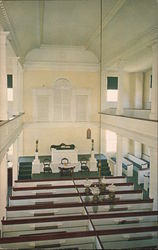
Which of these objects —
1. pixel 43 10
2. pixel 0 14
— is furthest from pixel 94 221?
pixel 43 10

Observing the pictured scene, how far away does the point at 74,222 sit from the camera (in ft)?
26.5

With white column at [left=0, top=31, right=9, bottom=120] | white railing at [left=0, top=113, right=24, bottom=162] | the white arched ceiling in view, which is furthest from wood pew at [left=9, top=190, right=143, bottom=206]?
the white arched ceiling

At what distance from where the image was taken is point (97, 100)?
66.8 feet

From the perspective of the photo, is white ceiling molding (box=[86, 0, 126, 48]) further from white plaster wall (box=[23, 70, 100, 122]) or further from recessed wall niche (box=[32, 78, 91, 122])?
recessed wall niche (box=[32, 78, 91, 122])

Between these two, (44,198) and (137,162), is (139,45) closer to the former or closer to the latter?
(44,198)

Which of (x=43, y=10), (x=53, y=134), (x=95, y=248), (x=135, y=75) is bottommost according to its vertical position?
(x=95, y=248)

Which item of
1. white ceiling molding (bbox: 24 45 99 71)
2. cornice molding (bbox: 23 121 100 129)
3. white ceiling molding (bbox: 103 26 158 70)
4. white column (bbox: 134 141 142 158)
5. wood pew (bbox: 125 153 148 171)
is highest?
white ceiling molding (bbox: 24 45 99 71)

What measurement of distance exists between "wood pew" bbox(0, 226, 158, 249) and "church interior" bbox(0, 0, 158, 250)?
26mm

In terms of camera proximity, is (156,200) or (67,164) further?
(67,164)

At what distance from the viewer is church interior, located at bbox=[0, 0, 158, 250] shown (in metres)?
8.04

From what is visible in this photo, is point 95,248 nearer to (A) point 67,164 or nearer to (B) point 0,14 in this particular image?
(B) point 0,14

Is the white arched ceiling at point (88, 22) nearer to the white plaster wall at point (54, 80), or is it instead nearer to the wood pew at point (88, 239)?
the white plaster wall at point (54, 80)

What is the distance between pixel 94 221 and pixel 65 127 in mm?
12132

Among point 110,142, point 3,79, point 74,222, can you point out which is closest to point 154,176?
point 74,222
